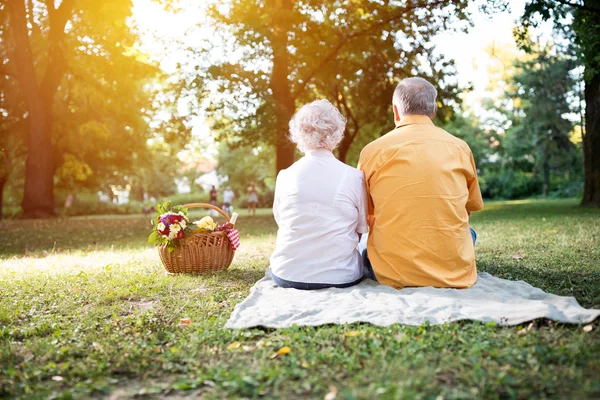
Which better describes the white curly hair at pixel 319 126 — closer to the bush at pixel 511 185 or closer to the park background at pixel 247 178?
the park background at pixel 247 178

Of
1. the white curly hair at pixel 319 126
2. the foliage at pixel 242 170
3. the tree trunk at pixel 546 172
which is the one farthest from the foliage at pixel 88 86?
the tree trunk at pixel 546 172

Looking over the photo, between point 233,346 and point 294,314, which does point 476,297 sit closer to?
point 294,314

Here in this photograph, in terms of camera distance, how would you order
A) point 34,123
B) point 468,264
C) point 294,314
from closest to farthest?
point 294,314, point 468,264, point 34,123

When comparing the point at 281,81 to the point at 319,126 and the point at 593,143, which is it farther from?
the point at 319,126

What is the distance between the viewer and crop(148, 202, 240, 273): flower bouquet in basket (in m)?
6.24

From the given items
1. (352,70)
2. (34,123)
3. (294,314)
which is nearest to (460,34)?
(352,70)

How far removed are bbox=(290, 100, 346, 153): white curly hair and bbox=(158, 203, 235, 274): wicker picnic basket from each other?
188 cm

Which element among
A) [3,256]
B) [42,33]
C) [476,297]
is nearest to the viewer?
[476,297]

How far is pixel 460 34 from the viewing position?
18.3m

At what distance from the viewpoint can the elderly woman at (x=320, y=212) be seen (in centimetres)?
477

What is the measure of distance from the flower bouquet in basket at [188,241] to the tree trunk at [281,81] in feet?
36.5

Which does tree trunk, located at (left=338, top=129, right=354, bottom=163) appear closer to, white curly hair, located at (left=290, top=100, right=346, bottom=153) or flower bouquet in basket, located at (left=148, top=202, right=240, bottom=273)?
flower bouquet in basket, located at (left=148, top=202, right=240, bottom=273)

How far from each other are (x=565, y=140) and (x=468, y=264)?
3178 centimetres

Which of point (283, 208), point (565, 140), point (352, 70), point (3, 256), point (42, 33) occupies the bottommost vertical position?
point (3, 256)
